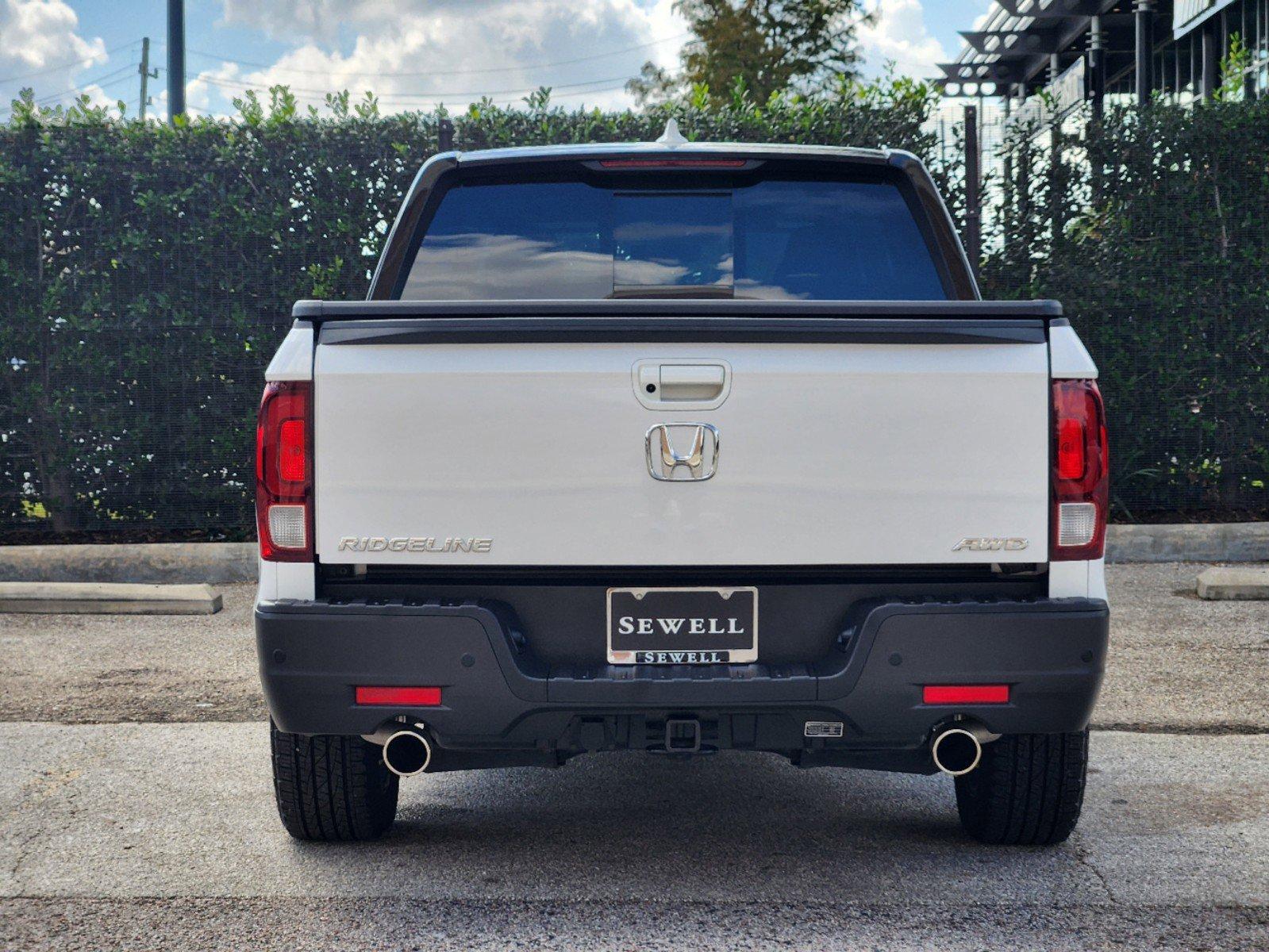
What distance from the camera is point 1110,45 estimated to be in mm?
23234

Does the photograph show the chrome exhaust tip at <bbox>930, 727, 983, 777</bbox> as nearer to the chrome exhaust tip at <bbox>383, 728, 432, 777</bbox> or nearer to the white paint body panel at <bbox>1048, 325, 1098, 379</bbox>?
the white paint body panel at <bbox>1048, 325, 1098, 379</bbox>

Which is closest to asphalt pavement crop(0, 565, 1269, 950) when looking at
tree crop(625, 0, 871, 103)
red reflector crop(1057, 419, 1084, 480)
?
red reflector crop(1057, 419, 1084, 480)

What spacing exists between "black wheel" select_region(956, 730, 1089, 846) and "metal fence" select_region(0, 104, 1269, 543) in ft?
21.2

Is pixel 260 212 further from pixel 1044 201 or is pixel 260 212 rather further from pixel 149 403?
pixel 1044 201

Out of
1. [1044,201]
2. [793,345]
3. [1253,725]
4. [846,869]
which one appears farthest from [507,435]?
[1044,201]

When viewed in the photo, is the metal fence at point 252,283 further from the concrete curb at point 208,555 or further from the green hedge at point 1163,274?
the concrete curb at point 208,555

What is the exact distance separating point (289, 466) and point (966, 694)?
1739 mm

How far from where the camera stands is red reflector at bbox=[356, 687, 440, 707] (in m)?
3.30

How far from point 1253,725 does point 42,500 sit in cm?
817

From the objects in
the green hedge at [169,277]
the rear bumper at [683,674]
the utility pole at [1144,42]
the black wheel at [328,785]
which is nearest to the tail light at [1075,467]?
the rear bumper at [683,674]

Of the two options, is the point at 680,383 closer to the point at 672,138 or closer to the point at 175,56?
the point at 672,138

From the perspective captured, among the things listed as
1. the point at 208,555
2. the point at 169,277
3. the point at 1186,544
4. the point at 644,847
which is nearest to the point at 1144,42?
the point at 1186,544

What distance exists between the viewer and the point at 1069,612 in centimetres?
329

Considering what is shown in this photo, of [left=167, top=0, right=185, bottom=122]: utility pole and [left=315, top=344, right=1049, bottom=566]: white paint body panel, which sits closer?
[left=315, top=344, right=1049, bottom=566]: white paint body panel
